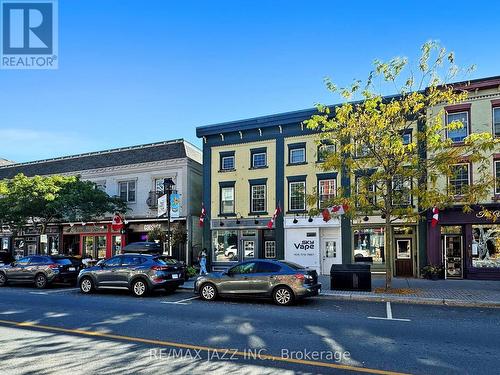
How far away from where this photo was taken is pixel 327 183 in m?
22.8

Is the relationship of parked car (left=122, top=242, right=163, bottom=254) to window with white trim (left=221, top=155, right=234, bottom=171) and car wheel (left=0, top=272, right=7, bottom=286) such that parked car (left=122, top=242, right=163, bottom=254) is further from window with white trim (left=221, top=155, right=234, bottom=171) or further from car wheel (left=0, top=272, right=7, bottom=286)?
window with white trim (left=221, top=155, right=234, bottom=171)

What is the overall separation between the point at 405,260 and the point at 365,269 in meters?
7.07

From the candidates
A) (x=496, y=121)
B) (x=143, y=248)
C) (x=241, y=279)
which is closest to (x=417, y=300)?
(x=241, y=279)

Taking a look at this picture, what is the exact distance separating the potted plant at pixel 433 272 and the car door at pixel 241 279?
34.8 feet

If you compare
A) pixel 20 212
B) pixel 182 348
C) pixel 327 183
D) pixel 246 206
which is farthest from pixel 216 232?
pixel 182 348

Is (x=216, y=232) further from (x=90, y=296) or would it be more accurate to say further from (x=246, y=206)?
(x=90, y=296)

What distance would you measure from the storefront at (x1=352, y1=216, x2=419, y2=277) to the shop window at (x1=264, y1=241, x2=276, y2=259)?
4614mm

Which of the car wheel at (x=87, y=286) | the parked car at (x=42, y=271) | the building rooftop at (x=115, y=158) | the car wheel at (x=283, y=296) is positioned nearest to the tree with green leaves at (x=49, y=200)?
the building rooftop at (x=115, y=158)

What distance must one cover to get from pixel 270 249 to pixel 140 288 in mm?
10871

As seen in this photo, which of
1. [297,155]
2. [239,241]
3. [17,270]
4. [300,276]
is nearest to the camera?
[300,276]

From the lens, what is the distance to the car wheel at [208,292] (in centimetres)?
1345

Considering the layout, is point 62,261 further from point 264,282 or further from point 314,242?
point 314,242

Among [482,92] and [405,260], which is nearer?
[482,92]

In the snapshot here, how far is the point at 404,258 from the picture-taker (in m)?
A: 21.2
